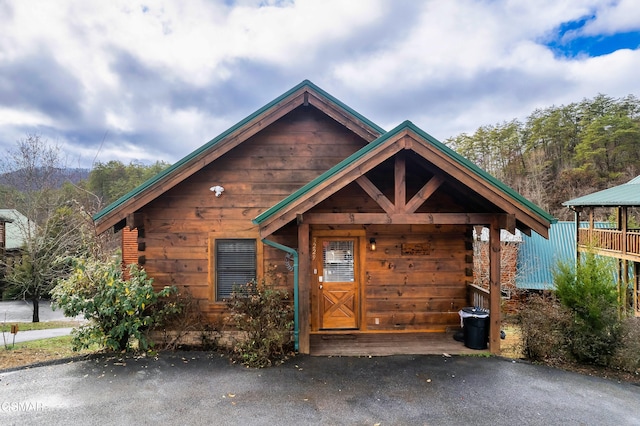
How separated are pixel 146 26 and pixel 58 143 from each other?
7979mm

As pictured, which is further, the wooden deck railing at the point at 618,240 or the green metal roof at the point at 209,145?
the wooden deck railing at the point at 618,240

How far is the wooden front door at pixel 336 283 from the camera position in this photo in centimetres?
801

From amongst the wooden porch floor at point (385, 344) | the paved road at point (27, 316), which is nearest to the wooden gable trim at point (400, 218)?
the wooden porch floor at point (385, 344)

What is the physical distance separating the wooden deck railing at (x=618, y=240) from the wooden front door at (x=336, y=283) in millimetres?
13583

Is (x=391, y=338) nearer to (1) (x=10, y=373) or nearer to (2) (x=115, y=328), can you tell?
(2) (x=115, y=328)

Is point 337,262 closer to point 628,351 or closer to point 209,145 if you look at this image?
point 209,145

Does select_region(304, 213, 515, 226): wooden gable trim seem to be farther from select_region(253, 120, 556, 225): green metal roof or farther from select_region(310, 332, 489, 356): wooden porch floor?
select_region(310, 332, 489, 356): wooden porch floor

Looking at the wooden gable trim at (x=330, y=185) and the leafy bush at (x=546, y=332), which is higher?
the wooden gable trim at (x=330, y=185)

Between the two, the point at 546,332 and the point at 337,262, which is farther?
the point at 337,262

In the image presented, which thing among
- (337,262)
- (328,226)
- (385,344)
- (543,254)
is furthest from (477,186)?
(543,254)

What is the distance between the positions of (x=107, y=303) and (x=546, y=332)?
836 centimetres

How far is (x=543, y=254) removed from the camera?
65.3 ft

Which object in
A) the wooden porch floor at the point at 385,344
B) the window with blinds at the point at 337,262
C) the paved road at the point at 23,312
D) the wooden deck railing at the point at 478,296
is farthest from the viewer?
the paved road at the point at 23,312

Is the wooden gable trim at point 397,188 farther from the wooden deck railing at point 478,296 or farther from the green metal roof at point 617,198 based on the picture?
the green metal roof at point 617,198
